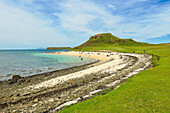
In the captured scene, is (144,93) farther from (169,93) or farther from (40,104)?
(40,104)

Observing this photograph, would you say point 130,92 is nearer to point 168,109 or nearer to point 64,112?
point 168,109

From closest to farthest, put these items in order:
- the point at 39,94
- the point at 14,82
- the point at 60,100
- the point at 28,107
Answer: the point at 28,107
the point at 60,100
the point at 39,94
the point at 14,82

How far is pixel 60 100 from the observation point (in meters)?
13.8

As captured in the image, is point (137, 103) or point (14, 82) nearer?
point (137, 103)

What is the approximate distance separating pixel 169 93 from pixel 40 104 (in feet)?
50.0

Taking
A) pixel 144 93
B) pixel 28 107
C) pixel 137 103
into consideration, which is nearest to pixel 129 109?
pixel 137 103

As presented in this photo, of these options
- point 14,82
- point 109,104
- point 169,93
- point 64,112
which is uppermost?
point 169,93

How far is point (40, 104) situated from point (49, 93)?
334 cm

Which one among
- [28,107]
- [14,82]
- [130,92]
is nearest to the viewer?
[130,92]

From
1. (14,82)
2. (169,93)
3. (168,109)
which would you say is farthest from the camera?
(14,82)

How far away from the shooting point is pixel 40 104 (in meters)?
13.3

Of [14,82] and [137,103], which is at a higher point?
[137,103]

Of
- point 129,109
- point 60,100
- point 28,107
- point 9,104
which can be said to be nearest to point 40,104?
point 28,107

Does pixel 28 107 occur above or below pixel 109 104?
below
